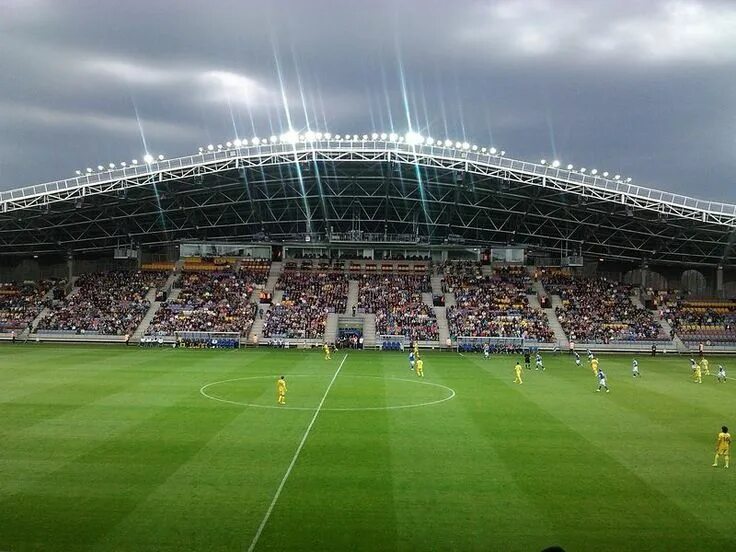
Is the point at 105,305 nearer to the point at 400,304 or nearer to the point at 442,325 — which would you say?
the point at 400,304

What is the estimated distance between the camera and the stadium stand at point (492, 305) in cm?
6169

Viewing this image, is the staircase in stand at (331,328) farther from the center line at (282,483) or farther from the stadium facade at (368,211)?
the center line at (282,483)

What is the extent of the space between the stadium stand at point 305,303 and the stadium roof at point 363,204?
5.04 meters

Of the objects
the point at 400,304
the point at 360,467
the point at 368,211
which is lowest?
the point at 360,467

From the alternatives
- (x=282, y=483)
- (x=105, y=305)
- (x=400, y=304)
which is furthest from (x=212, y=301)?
(x=282, y=483)

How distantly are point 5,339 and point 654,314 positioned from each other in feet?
216

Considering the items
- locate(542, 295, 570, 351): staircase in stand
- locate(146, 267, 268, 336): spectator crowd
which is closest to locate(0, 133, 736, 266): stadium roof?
locate(146, 267, 268, 336): spectator crowd

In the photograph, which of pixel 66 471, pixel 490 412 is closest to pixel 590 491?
pixel 490 412

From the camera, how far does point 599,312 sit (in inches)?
2594

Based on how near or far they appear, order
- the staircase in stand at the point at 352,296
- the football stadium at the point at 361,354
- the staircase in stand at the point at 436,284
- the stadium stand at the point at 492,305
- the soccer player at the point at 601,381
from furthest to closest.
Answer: the staircase in stand at the point at 436,284 < the staircase in stand at the point at 352,296 < the stadium stand at the point at 492,305 < the soccer player at the point at 601,381 < the football stadium at the point at 361,354

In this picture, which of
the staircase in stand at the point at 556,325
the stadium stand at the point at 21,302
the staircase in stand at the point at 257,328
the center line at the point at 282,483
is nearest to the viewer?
the center line at the point at 282,483

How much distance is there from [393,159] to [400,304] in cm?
1920

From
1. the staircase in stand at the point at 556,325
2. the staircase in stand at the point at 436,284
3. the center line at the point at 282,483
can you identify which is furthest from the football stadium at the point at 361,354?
the staircase in stand at the point at 436,284

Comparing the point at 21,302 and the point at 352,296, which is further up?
the point at 21,302
